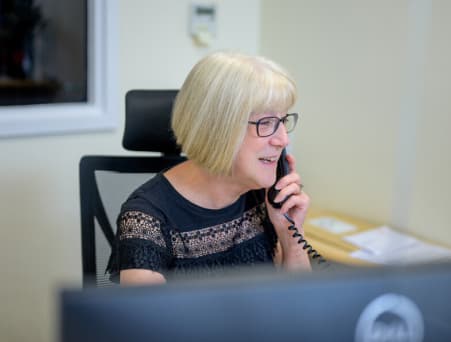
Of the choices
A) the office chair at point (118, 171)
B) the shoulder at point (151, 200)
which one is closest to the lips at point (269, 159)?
the shoulder at point (151, 200)

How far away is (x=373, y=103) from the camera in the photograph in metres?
2.43

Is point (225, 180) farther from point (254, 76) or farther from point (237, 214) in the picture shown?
point (254, 76)

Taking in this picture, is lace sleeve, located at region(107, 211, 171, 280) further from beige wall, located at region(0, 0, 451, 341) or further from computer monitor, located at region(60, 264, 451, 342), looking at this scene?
beige wall, located at region(0, 0, 451, 341)

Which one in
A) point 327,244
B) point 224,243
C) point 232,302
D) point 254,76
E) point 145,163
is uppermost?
point 254,76

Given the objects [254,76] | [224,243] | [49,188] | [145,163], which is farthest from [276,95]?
[49,188]

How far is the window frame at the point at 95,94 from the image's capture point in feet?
7.84

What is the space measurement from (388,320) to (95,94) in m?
1.99

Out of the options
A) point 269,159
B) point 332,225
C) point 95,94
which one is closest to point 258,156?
point 269,159

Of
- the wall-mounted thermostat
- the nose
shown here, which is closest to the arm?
the nose

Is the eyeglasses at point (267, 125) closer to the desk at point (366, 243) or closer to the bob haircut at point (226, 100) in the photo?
the bob haircut at point (226, 100)

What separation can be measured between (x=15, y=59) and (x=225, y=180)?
3.87 ft

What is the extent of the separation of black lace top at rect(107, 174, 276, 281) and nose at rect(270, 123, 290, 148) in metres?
0.18

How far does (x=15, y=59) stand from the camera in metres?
2.41

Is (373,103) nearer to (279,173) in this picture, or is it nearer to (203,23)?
(203,23)
